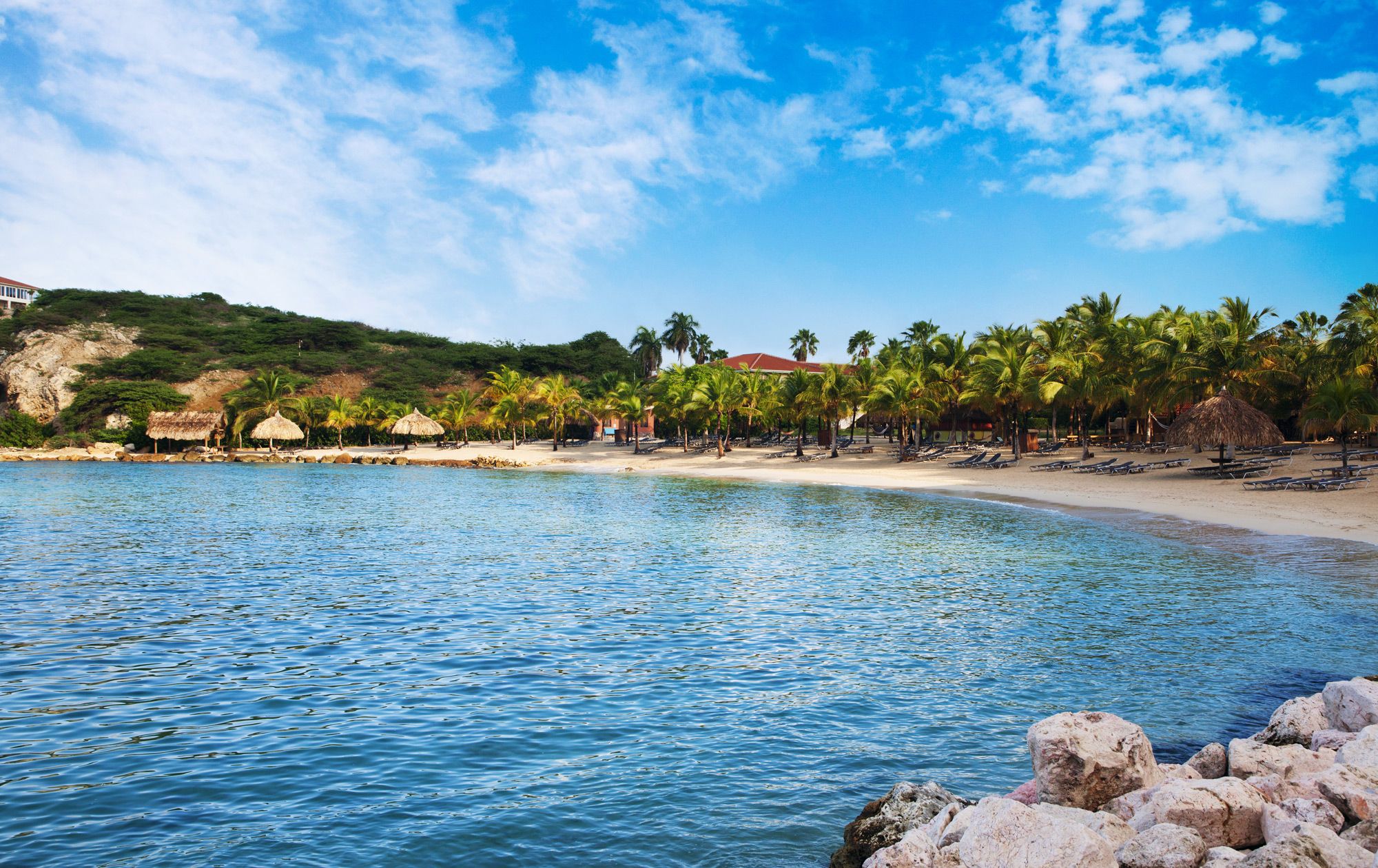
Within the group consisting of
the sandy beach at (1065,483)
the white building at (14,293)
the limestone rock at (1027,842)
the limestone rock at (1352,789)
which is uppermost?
the white building at (14,293)

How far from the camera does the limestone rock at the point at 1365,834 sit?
4.75m

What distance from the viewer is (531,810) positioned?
659 centimetres

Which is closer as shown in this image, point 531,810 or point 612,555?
point 531,810

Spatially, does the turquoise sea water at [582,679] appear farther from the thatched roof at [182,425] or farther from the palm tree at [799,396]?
the thatched roof at [182,425]

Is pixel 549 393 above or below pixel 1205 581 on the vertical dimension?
above

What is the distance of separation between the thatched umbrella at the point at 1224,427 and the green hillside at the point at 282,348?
80070mm

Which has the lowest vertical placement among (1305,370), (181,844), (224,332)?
(181,844)

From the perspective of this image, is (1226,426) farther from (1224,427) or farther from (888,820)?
(888,820)

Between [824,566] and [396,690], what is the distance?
→ 35.2 feet

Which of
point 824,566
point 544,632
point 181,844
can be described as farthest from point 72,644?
point 824,566

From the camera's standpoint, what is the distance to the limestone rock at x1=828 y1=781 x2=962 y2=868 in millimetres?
5656

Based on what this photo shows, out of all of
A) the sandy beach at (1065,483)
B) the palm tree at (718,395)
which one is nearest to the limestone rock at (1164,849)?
the sandy beach at (1065,483)

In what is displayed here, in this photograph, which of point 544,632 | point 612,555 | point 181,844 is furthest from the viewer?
point 612,555

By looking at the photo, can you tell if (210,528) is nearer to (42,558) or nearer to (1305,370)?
(42,558)
